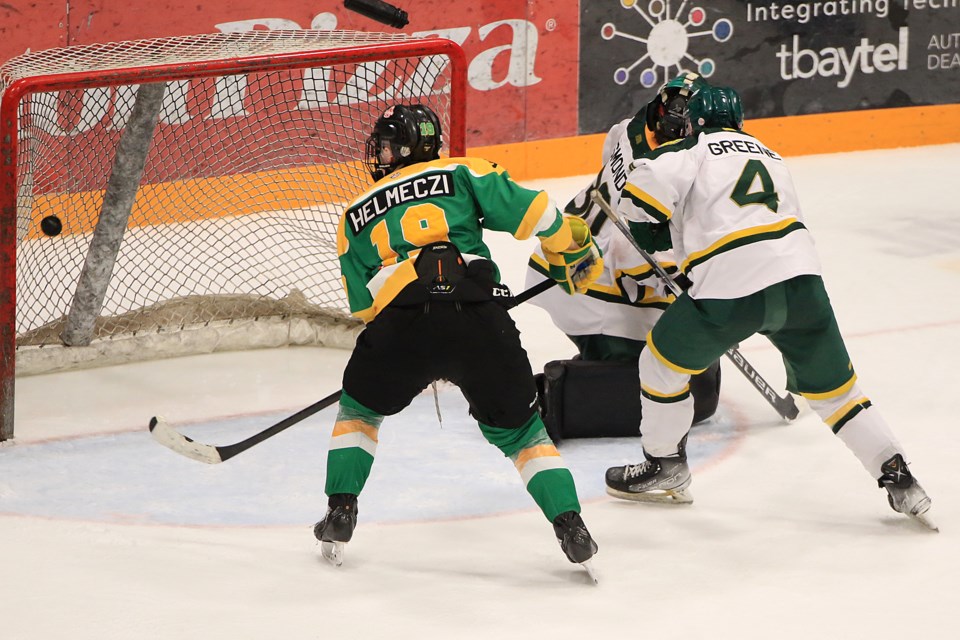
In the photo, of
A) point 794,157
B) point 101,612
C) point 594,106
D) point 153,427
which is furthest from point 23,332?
point 794,157

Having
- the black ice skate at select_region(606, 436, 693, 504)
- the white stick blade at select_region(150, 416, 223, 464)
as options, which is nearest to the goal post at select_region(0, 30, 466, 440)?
the white stick blade at select_region(150, 416, 223, 464)

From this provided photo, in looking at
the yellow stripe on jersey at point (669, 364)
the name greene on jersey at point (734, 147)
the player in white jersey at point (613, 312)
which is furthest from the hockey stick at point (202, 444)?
the player in white jersey at point (613, 312)

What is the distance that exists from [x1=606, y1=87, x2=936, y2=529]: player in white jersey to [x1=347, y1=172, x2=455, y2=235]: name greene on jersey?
494mm

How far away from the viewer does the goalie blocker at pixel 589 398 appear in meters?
3.92

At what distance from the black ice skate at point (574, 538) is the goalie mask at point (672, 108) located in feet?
4.15

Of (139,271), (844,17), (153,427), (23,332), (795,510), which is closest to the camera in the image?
(153,427)

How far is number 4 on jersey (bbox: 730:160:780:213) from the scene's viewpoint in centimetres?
322

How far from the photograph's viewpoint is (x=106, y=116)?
197 inches

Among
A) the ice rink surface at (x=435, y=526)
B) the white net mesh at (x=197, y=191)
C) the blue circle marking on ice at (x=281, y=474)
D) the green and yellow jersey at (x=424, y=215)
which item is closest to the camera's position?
the ice rink surface at (x=435, y=526)

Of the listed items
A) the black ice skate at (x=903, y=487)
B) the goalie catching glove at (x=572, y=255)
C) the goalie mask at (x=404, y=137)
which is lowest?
the black ice skate at (x=903, y=487)

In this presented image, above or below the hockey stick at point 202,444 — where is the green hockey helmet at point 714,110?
above

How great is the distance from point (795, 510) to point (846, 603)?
0.57 metres

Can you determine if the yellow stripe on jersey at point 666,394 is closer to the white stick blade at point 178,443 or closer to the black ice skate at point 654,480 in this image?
the black ice skate at point 654,480

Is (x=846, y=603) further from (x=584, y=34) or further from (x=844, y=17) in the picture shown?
(x=844, y=17)
